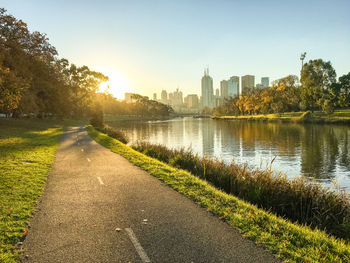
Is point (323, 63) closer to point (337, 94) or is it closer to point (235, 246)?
point (337, 94)

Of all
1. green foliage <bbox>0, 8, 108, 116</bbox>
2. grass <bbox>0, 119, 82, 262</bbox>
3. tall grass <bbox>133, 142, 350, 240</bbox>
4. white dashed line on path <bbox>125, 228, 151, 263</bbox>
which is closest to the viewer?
white dashed line on path <bbox>125, 228, 151, 263</bbox>

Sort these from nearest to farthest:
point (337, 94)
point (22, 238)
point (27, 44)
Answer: point (22, 238) < point (27, 44) < point (337, 94)

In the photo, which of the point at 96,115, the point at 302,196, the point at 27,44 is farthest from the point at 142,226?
the point at 96,115

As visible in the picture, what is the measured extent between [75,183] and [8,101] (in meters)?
16.1

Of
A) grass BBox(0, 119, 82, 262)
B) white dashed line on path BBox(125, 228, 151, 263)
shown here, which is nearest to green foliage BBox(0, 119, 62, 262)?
grass BBox(0, 119, 82, 262)

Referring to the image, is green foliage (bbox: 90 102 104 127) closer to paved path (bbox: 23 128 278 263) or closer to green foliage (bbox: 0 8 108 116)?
green foliage (bbox: 0 8 108 116)

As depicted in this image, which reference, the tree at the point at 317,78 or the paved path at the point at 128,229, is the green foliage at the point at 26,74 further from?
the tree at the point at 317,78

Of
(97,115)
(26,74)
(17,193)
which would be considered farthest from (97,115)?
(17,193)

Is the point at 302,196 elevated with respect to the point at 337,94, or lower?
lower

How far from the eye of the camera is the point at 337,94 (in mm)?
82438

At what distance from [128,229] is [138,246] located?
876 millimetres

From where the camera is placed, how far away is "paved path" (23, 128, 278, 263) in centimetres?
472

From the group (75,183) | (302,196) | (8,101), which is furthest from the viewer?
(8,101)

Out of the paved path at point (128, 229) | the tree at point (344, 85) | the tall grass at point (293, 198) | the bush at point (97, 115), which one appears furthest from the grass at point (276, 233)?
the tree at point (344, 85)
